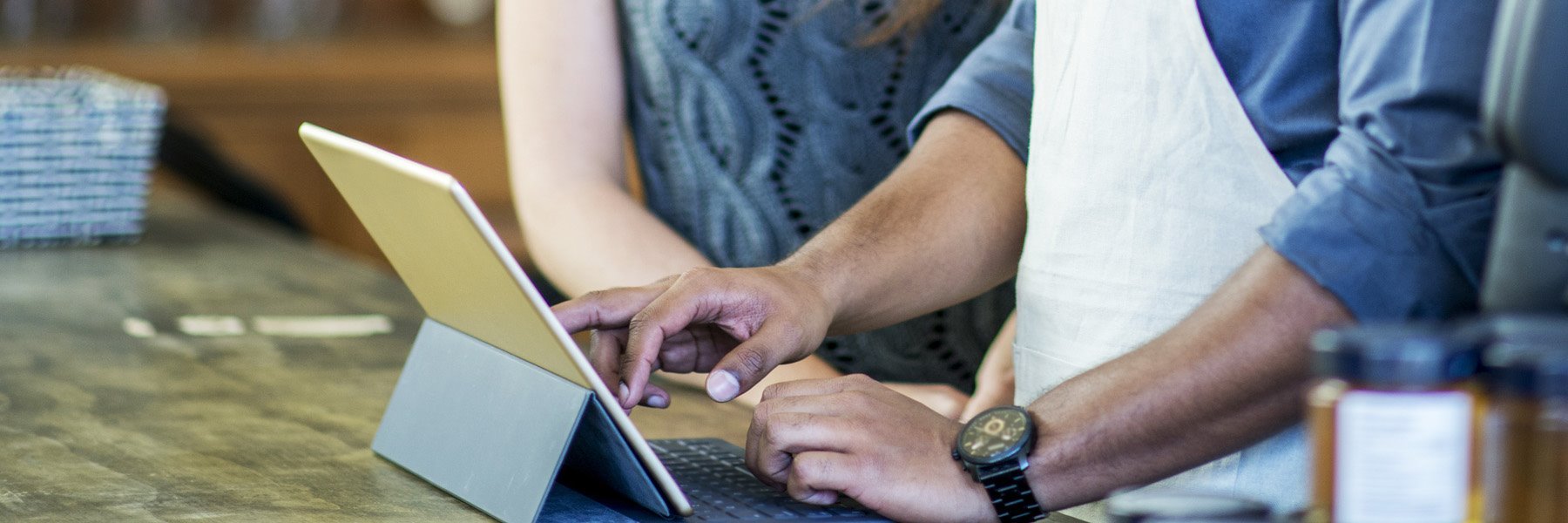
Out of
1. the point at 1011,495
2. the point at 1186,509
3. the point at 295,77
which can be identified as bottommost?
the point at 295,77

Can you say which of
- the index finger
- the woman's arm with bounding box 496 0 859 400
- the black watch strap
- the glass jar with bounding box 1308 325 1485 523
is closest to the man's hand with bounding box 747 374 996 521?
the black watch strap

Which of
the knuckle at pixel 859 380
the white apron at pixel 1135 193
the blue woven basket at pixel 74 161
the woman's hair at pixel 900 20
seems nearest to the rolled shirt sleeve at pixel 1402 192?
the white apron at pixel 1135 193

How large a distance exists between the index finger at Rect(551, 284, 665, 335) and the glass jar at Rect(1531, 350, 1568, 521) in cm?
56

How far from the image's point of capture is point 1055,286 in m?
1.02

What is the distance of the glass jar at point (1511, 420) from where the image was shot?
0.51 m

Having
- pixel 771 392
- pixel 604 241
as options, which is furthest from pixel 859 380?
pixel 604 241

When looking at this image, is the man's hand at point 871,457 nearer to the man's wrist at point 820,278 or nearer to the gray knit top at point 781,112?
the man's wrist at point 820,278

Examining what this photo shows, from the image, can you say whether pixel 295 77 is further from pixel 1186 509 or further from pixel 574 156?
pixel 1186 509

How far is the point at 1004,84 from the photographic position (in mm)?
1181

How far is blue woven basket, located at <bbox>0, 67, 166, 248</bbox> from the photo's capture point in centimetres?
200

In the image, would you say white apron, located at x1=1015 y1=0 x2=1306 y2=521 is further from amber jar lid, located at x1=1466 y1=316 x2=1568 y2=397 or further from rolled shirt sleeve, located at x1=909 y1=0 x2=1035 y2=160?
amber jar lid, located at x1=1466 y1=316 x2=1568 y2=397

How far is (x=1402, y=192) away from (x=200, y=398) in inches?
33.5

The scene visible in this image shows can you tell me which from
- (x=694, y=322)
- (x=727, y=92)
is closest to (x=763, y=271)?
(x=694, y=322)

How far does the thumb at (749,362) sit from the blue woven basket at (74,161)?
1340mm
